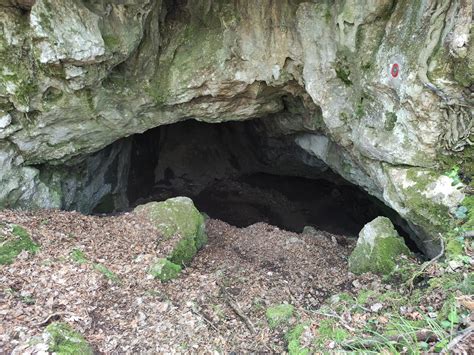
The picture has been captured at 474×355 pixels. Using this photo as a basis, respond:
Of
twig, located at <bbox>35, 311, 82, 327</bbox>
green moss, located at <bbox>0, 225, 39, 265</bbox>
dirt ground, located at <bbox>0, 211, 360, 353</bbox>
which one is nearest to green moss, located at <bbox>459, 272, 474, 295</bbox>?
dirt ground, located at <bbox>0, 211, 360, 353</bbox>

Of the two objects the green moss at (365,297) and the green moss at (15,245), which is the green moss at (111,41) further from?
the green moss at (365,297)

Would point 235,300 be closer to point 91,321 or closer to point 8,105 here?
point 91,321

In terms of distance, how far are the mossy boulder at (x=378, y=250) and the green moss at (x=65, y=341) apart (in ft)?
13.7

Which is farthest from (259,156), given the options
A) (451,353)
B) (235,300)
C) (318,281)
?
(451,353)

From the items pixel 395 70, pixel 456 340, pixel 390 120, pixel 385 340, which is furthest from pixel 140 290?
pixel 395 70

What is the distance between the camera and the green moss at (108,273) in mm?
4793

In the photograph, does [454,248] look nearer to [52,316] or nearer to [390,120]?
[390,120]

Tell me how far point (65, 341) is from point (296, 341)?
2322 mm

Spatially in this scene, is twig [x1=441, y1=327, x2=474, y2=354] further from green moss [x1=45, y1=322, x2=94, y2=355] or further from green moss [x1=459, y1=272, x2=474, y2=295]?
green moss [x1=45, y1=322, x2=94, y2=355]

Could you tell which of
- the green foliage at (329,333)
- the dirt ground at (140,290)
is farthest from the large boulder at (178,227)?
the green foliage at (329,333)

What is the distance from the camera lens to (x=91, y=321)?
13.4ft

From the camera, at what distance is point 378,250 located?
5.86 meters

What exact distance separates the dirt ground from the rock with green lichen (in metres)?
0.20

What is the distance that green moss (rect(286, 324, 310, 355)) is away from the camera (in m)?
3.71
